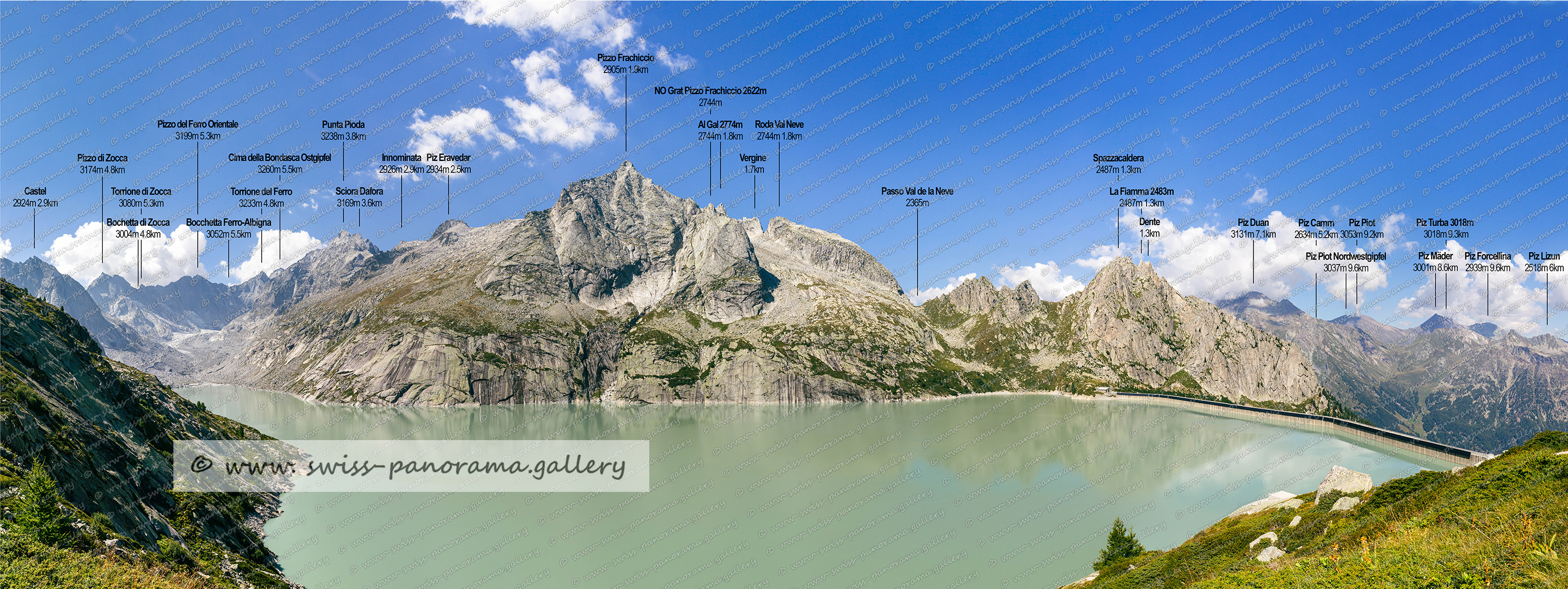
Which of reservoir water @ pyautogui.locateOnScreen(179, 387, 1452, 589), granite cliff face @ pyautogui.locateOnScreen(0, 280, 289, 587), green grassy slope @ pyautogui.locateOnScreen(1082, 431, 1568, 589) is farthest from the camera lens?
reservoir water @ pyautogui.locateOnScreen(179, 387, 1452, 589)

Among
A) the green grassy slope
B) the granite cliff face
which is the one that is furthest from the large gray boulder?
the granite cliff face

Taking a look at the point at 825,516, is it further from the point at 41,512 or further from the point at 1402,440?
the point at 1402,440

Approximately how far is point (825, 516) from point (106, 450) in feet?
203

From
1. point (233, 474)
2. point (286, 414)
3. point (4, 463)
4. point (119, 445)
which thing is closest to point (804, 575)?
point (4, 463)

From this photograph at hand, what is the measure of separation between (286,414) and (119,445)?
17978 cm

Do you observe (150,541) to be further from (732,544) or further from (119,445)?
(732,544)

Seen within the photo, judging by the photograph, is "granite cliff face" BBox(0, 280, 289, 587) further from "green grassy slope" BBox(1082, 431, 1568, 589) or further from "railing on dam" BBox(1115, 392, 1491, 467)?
"railing on dam" BBox(1115, 392, 1491, 467)

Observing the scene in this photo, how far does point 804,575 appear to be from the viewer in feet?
165

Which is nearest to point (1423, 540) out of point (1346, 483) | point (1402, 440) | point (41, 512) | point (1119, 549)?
point (1346, 483)

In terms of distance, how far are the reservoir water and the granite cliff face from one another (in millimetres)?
6169

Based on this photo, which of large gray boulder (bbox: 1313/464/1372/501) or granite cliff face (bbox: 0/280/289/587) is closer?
large gray boulder (bbox: 1313/464/1372/501)

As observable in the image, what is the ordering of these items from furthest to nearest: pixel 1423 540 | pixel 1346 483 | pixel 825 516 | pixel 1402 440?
pixel 1402 440 < pixel 825 516 < pixel 1346 483 < pixel 1423 540

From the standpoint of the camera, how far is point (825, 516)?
69438 millimetres

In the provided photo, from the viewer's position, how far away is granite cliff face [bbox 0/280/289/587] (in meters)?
34.7
